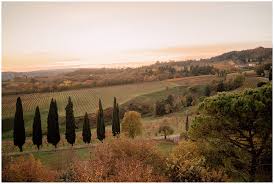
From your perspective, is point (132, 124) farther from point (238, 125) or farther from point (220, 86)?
point (238, 125)

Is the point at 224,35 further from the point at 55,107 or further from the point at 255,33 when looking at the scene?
the point at 55,107

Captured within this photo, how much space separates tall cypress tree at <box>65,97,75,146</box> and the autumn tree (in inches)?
134

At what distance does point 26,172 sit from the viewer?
1138cm

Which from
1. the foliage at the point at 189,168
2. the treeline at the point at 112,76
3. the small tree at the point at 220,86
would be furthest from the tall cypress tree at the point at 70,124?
the small tree at the point at 220,86

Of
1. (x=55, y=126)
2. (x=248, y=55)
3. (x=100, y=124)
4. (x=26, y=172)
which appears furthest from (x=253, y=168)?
(x=26, y=172)

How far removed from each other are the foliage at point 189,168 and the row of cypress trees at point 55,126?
6.20ft

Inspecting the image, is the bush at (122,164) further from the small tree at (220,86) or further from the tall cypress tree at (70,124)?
the small tree at (220,86)

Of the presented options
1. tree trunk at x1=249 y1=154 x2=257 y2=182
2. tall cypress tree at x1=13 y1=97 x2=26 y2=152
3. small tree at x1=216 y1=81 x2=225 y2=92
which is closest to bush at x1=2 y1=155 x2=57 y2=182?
tall cypress tree at x1=13 y1=97 x2=26 y2=152

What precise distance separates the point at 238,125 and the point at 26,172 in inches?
228

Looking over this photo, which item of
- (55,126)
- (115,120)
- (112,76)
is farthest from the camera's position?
(112,76)

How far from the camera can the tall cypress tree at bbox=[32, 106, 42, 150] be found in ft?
39.5

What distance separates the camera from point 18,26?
38.6ft

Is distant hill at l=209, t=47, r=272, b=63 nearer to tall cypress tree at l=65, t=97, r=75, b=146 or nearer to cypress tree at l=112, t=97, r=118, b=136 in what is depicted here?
cypress tree at l=112, t=97, r=118, b=136

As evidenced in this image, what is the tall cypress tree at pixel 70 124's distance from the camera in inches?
480
